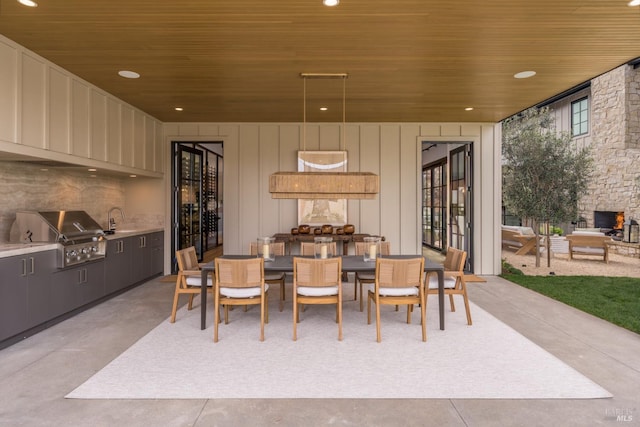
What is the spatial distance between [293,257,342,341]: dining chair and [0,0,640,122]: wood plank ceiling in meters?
2.21

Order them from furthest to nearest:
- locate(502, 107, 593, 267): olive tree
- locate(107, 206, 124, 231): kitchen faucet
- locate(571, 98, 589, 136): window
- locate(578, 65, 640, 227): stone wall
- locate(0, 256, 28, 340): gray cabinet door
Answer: locate(571, 98, 589, 136): window
locate(578, 65, 640, 227): stone wall
locate(502, 107, 593, 267): olive tree
locate(107, 206, 124, 231): kitchen faucet
locate(0, 256, 28, 340): gray cabinet door

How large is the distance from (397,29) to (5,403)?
13.8 feet

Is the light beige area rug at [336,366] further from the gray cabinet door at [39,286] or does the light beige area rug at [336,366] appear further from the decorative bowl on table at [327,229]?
the decorative bowl on table at [327,229]

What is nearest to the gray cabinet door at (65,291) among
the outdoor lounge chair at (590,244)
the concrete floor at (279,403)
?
the concrete floor at (279,403)

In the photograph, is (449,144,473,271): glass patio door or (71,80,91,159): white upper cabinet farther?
(449,144,473,271): glass patio door

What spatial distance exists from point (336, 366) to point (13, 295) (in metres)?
3.18

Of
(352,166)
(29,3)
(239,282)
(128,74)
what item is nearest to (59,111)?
(128,74)

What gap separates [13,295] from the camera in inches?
131

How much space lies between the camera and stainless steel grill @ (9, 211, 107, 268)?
3986 millimetres

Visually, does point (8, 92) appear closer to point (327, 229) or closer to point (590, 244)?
point (327, 229)

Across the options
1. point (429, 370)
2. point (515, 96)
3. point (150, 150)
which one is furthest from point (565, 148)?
point (150, 150)

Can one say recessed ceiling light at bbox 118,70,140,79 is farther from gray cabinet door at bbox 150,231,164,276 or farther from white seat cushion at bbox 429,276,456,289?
white seat cushion at bbox 429,276,456,289

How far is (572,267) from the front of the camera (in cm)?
782

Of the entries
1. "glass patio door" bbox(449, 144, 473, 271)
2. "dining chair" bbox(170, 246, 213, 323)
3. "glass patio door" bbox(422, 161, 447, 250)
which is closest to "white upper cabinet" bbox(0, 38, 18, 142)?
"dining chair" bbox(170, 246, 213, 323)
